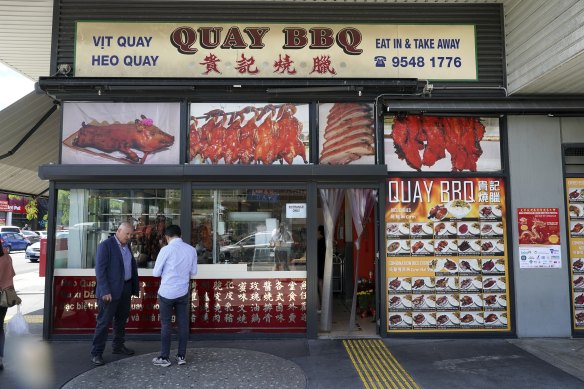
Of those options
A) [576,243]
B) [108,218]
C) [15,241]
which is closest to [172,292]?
A: [108,218]

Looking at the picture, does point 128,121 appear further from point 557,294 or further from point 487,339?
point 557,294

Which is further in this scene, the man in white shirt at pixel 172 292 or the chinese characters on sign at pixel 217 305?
the chinese characters on sign at pixel 217 305

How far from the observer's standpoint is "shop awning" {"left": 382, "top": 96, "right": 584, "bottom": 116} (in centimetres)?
627

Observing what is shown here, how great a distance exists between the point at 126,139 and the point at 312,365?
4.39 meters

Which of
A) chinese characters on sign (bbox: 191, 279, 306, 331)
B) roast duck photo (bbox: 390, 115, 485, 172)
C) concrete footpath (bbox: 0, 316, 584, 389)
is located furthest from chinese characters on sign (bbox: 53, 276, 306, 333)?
roast duck photo (bbox: 390, 115, 485, 172)

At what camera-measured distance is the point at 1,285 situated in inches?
193

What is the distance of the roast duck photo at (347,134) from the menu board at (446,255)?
2.39 ft

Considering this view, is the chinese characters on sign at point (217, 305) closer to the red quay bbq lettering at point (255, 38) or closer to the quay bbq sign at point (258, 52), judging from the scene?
the quay bbq sign at point (258, 52)

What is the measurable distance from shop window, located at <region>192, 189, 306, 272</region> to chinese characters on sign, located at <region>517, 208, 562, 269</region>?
3.43m

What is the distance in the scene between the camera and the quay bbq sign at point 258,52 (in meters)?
6.57

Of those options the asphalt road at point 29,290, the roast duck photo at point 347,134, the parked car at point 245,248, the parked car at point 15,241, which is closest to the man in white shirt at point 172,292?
the parked car at point 245,248

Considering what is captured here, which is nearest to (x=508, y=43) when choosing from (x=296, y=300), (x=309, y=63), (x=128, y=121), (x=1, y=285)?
(x=309, y=63)

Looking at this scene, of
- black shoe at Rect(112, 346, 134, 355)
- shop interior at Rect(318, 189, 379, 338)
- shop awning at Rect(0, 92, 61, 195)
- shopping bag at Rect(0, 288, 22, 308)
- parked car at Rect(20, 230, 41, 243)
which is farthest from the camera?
parked car at Rect(20, 230, 41, 243)

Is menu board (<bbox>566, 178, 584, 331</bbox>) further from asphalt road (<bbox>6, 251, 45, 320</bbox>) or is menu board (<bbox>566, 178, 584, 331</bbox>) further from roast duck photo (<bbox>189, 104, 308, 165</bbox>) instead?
asphalt road (<bbox>6, 251, 45, 320</bbox>)
